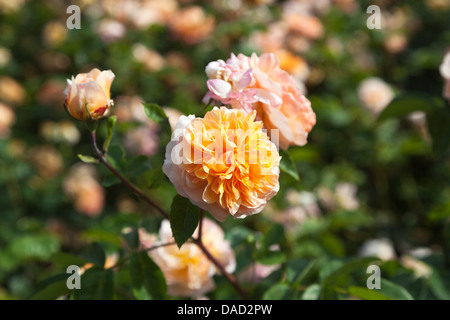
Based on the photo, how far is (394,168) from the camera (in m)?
2.15

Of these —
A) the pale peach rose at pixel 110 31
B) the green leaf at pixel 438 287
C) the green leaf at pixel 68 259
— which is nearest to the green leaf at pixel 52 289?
the green leaf at pixel 68 259

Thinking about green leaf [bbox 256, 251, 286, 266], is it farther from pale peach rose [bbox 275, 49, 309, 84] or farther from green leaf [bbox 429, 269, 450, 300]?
pale peach rose [bbox 275, 49, 309, 84]

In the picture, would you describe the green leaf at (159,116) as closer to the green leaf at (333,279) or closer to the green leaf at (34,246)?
the green leaf at (333,279)

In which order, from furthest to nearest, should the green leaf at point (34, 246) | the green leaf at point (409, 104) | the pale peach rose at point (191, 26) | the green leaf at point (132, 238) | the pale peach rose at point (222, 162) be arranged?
the pale peach rose at point (191, 26) → the green leaf at point (34, 246) → the green leaf at point (409, 104) → the green leaf at point (132, 238) → the pale peach rose at point (222, 162)

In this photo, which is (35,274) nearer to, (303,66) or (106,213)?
(106,213)

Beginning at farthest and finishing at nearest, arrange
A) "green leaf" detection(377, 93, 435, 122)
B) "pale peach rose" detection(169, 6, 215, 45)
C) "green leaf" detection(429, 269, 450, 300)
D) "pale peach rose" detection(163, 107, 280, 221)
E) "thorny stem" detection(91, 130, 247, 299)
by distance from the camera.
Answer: "pale peach rose" detection(169, 6, 215, 45) < "green leaf" detection(377, 93, 435, 122) < "green leaf" detection(429, 269, 450, 300) < "thorny stem" detection(91, 130, 247, 299) < "pale peach rose" detection(163, 107, 280, 221)

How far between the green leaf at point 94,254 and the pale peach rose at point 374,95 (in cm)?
134

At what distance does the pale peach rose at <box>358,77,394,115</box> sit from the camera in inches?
76.4

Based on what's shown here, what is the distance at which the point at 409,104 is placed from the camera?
119 centimetres

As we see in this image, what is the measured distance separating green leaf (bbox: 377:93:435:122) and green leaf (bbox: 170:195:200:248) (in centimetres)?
70

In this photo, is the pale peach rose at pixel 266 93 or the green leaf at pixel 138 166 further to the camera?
the green leaf at pixel 138 166

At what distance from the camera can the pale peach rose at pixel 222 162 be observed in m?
0.65

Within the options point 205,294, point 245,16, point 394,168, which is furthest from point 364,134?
point 205,294

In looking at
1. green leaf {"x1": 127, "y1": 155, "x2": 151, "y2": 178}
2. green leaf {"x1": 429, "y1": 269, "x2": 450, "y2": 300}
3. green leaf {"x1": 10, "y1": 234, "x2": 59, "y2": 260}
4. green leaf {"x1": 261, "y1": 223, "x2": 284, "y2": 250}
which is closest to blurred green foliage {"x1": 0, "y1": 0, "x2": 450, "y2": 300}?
green leaf {"x1": 10, "y1": 234, "x2": 59, "y2": 260}
